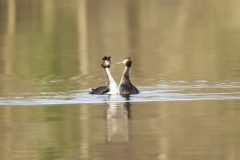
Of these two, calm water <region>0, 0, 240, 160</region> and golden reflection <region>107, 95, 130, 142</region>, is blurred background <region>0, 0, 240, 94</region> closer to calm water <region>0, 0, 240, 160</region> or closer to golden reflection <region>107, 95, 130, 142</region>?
calm water <region>0, 0, 240, 160</region>

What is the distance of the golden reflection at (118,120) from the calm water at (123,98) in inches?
0.6

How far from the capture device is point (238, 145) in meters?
11.8

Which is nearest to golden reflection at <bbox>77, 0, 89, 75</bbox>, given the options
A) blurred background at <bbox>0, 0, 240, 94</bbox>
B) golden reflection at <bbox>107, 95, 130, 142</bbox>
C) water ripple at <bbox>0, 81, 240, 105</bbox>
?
blurred background at <bbox>0, 0, 240, 94</bbox>

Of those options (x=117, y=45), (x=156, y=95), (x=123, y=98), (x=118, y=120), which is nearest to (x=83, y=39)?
(x=117, y=45)

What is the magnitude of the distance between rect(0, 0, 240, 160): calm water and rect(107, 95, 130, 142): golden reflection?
14 millimetres

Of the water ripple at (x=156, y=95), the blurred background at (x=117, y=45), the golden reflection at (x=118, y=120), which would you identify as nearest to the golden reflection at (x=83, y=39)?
the blurred background at (x=117, y=45)

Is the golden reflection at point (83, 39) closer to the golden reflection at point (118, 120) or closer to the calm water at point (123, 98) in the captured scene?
the calm water at point (123, 98)

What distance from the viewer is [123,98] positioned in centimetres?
1725

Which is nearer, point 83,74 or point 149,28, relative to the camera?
point 83,74

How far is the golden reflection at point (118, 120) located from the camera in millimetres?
12688

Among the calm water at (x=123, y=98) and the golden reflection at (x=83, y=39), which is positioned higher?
the calm water at (x=123, y=98)

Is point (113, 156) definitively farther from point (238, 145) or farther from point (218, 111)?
point (218, 111)

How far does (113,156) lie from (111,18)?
38767mm

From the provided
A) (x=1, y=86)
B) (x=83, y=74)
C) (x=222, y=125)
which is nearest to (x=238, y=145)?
(x=222, y=125)
